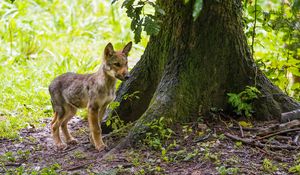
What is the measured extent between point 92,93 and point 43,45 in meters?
5.59

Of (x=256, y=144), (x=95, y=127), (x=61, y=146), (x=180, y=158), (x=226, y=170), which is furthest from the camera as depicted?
(x=61, y=146)

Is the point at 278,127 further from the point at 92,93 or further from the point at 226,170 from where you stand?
the point at 92,93

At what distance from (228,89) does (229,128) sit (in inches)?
21.5

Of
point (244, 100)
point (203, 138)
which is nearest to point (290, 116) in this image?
point (244, 100)

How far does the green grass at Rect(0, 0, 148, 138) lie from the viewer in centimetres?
918

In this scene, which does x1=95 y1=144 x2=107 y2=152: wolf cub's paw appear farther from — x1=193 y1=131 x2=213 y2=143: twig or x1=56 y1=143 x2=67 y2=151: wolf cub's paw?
x1=193 y1=131 x2=213 y2=143: twig

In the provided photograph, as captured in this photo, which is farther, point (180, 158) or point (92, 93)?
point (92, 93)

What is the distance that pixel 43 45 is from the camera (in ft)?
39.6

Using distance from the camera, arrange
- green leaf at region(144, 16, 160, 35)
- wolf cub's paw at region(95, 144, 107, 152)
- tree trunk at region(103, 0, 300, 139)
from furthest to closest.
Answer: wolf cub's paw at region(95, 144, 107, 152)
tree trunk at region(103, 0, 300, 139)
green leaf at region(144, 16, 160, 35)

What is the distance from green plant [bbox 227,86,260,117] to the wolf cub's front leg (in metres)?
1.66

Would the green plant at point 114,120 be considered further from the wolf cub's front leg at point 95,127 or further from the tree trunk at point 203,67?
the tree trunk at point 203,67

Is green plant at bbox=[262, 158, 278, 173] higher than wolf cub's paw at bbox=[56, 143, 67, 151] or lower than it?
higher

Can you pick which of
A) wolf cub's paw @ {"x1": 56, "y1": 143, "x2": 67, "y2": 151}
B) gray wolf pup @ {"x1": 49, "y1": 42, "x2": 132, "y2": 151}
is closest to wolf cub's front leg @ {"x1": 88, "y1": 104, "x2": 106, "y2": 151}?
gray wolf pup @ {"x1": 49, "y1": 42, "x2": 132, "y2": 151}

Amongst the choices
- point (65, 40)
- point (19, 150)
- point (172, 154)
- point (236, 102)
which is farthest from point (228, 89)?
point (65, 40)
